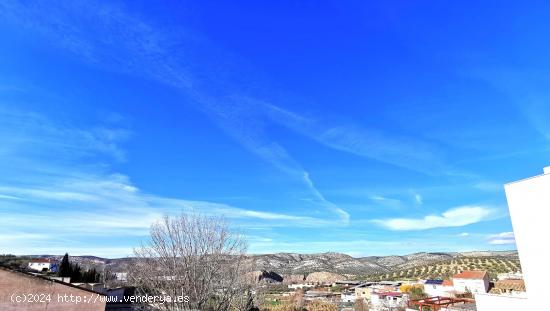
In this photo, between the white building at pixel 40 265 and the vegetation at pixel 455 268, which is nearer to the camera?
the white building at pixel 40 265

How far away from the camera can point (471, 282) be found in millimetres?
61000

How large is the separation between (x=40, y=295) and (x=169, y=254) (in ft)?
23.4

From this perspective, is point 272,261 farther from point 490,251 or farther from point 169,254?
point 169,254

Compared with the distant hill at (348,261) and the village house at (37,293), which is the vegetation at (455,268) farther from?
the village house at (37,293)

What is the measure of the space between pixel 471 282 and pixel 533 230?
183 ft

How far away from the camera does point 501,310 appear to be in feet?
57.3

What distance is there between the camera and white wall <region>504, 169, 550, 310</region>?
Answer: 46.4ft

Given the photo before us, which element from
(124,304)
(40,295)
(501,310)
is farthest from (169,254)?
(501,310)

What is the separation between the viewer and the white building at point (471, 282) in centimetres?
5974

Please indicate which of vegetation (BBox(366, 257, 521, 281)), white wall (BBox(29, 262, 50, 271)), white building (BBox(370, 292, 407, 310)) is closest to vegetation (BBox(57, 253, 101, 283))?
white wall (BBox(29, 262, 50, 271))

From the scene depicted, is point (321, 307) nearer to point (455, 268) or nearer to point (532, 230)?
point (532, 230)

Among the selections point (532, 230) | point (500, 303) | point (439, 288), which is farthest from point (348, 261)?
point (532, 230)

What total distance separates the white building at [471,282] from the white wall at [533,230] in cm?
5255

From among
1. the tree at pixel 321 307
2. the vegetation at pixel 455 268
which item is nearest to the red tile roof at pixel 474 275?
the tree at pixel 321 307
